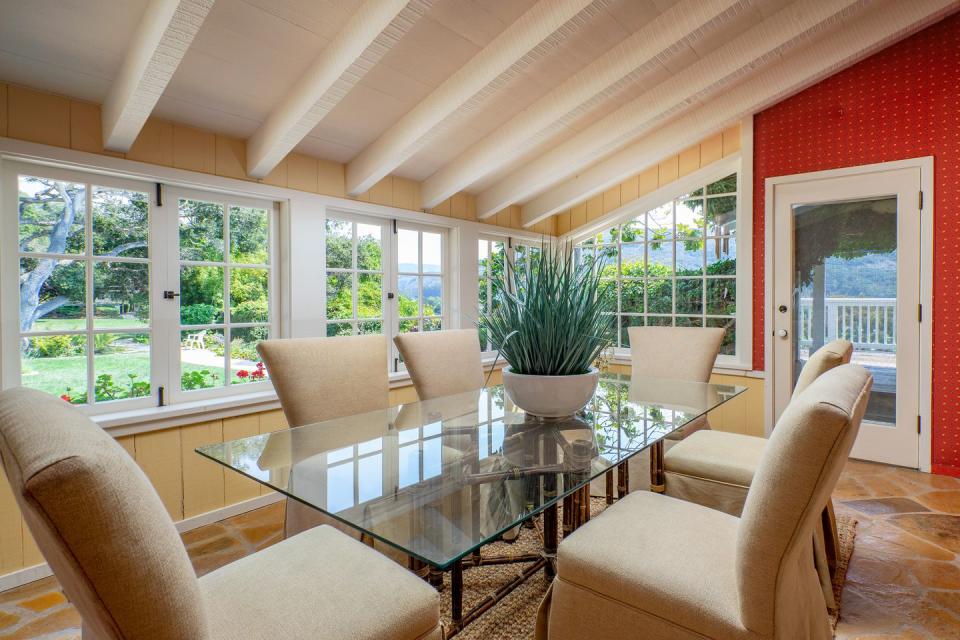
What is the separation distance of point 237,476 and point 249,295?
101cm

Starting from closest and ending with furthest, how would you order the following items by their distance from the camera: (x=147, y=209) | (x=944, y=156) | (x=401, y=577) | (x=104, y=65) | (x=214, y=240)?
(x=401, y=577) < (x=104, y=65) < (x=147, y=209) < (x=214, y=240) < (x=944, y=156)

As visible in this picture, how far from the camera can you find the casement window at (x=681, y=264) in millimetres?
4164

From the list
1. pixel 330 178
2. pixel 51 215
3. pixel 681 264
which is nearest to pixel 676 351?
pixel 681 264

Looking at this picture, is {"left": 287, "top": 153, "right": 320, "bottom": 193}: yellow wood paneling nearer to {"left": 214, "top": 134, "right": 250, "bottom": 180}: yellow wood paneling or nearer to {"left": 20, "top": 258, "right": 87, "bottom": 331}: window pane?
{"left": 214, "top": 134, "right": 250, "bottom": 180}: yellow wood paneling

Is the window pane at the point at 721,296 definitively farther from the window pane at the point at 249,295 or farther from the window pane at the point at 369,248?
the window pane at the point at 249,295

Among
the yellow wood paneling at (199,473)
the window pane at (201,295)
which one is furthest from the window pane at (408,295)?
the yellow wood paneling at (199,473)

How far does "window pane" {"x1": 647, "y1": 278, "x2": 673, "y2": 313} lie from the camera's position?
4.50 meters

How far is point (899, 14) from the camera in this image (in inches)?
116

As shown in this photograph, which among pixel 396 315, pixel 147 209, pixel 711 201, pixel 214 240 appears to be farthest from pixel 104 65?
pixel 711 201

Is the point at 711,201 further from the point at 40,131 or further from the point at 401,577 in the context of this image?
the point at 40,131

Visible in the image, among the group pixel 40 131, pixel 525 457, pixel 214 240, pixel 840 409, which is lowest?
pixel 525 457

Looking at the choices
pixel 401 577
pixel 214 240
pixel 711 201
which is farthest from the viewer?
pixel 711 201

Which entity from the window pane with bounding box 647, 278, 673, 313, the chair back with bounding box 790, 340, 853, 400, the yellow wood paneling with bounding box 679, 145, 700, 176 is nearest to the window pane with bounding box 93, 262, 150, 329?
the chair back with bounding box 790, 340, 853, 400

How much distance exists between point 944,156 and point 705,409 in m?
2.69
